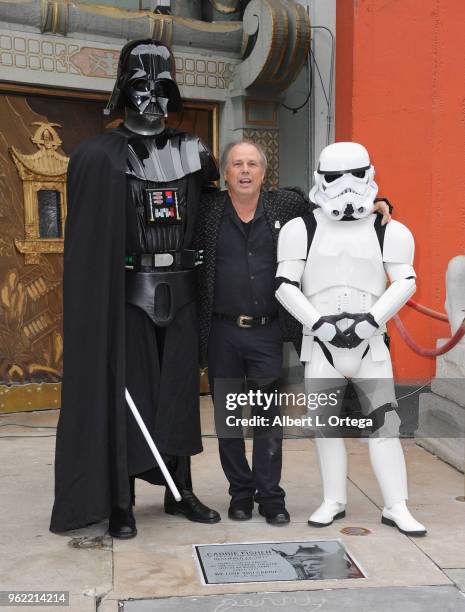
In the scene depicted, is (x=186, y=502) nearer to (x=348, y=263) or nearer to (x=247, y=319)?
(x=247, y=319)

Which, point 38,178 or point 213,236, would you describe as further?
point 38,178

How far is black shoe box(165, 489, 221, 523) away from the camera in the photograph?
3996mm

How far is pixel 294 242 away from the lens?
380 cm

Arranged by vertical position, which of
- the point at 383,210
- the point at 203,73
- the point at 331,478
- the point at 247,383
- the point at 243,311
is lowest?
the point at 331,478

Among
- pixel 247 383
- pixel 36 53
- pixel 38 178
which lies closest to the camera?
pixel 247 383

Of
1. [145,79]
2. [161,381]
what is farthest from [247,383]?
[145,79]

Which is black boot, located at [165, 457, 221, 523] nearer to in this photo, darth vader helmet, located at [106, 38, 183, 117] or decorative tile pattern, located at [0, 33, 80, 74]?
darth vader helmet, located at [106, 38, 183, 117]

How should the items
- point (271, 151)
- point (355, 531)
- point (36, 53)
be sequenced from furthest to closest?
1. point (271, 151)
2. point (36, 53)
3. point (355, 531)

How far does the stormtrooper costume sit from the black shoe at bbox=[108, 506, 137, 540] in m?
0.83

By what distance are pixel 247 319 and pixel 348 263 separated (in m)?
0.53

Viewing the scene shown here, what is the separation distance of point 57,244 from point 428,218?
2.73 metres

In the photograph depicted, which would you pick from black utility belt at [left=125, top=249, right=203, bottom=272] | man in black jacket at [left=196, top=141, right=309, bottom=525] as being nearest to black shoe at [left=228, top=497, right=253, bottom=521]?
man in black jacket at [left=196, top=141, right=309, bottom=525]

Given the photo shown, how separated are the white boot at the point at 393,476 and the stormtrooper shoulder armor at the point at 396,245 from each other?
2.71ft

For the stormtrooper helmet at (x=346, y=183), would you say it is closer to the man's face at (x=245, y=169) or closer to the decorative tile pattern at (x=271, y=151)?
the man's face at (x=245, y=169)
